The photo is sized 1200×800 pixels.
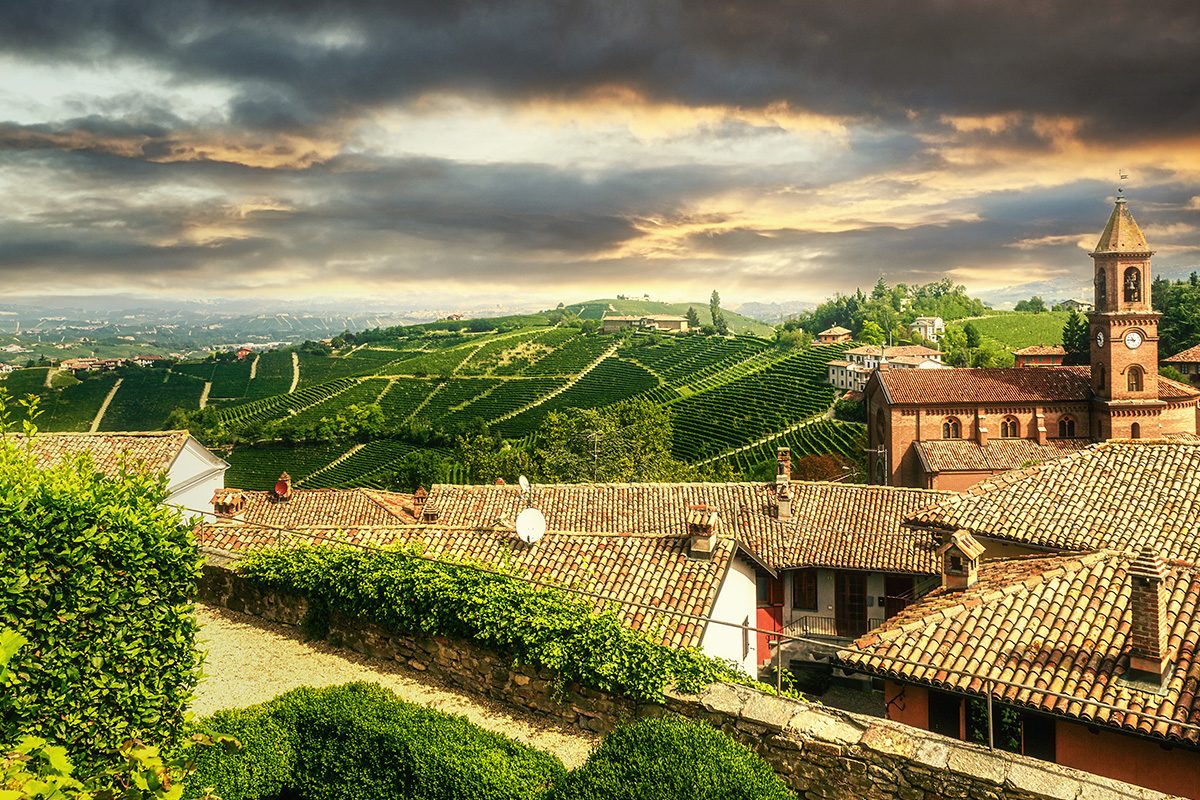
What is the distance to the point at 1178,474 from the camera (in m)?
16.0

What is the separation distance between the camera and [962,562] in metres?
13.7

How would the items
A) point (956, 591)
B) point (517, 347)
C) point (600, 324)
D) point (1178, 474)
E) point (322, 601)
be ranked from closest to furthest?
point (322, 601), point (956, 591), point (1178, 474), point (517, 347), point (600, 324)

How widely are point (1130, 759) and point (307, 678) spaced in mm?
10720

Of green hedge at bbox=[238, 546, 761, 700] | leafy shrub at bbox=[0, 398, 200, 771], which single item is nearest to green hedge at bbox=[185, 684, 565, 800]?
leafy shrub at bbox=[0, 398, 200, 771]

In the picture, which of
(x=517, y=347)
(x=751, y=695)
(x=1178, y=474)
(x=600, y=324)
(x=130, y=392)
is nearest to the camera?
(x=751, y=695)

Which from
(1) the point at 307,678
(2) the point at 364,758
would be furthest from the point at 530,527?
(2) the point at 364,758

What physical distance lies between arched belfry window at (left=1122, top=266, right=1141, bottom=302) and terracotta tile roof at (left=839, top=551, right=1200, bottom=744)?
47.9m

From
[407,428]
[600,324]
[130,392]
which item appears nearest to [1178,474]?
[407,428]

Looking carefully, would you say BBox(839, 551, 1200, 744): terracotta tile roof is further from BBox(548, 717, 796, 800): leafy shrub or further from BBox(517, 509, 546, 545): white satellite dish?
BBox(517, 509, 546, 545): white satellite dish

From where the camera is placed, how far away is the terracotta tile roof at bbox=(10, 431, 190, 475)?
22.7m

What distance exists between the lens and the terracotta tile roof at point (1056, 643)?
31.7 feet

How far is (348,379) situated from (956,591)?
4429 inches

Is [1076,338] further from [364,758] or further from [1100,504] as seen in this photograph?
[364,758]

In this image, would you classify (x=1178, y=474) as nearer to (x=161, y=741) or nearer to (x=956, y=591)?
(x=956, y=591)
